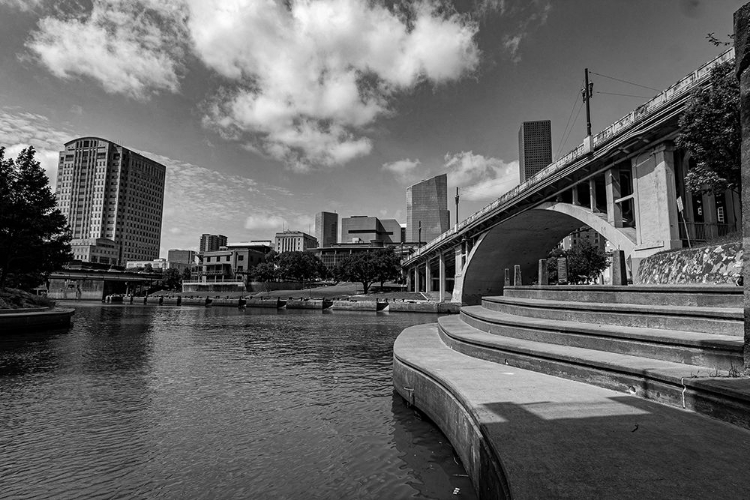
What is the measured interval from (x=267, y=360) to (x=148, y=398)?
21.7ft

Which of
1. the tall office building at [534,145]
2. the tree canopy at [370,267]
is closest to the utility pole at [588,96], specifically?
the tree canopy at [370,267]

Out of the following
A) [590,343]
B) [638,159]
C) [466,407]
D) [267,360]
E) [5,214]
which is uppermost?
[638,159]

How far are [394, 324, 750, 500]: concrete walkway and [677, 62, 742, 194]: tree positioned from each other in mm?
12800

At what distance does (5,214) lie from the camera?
1156 inches

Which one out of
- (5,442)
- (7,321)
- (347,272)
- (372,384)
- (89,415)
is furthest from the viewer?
(347,272)

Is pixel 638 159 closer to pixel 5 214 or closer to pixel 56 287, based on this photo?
pixel 5 214

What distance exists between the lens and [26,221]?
101ft

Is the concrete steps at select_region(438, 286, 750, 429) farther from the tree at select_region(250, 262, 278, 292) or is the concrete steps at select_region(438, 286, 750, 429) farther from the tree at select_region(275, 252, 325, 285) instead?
the tree at select_region(275, 252, 325, 285)

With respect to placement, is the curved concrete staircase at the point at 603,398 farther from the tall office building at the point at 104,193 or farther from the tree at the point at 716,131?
the tall office building at the point at 104,193

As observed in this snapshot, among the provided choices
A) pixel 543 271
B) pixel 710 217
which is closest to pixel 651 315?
pixel 543 271

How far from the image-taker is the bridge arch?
2677 centimetres

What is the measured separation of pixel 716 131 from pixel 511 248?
127 feet

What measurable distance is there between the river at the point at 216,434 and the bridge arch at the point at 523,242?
733 inches

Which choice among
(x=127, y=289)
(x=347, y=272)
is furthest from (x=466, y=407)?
(x=127, y=289)
